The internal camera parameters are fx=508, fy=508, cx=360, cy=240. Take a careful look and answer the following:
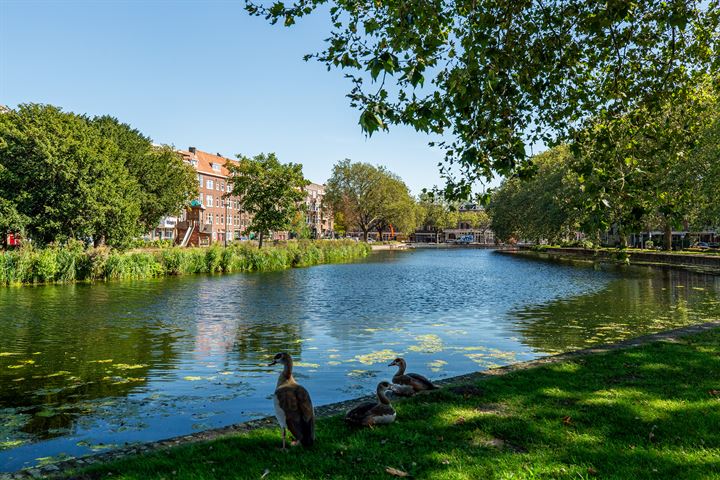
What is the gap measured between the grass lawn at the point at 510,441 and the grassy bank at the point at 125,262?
3391cm

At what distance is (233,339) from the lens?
18.5 meters

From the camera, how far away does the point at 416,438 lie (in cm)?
723

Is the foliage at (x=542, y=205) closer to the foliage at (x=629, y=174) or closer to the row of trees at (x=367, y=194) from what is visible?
the row of trees at (x=367, y=194)

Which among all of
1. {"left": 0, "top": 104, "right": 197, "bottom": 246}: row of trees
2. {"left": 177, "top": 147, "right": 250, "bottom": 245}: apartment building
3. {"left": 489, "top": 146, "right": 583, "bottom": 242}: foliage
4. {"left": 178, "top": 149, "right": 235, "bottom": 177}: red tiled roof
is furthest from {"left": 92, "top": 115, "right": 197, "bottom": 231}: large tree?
{"left": 489, "top": 146, "right": 583, "bottom": 242}: foliage

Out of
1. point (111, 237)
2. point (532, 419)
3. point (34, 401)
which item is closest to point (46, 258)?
point (111, 237)

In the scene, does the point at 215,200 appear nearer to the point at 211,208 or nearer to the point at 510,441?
the point at 211,208

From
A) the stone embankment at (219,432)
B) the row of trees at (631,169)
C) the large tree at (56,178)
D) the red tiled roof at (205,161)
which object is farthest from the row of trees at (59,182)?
the red tiled roof at (205,161)

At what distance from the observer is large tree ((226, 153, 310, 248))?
63.2 meters

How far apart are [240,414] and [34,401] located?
4.83 m

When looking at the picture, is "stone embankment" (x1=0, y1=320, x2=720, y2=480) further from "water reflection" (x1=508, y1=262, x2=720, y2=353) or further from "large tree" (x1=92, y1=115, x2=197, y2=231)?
"large tree" (x1=92, y1=115, x2=197, y2=231)

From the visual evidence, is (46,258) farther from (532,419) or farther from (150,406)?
(532,419)

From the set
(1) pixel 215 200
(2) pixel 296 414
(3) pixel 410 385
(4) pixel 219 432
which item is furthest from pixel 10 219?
(1) pixel 215 200

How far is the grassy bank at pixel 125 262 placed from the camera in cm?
3456

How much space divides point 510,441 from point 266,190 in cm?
5888
